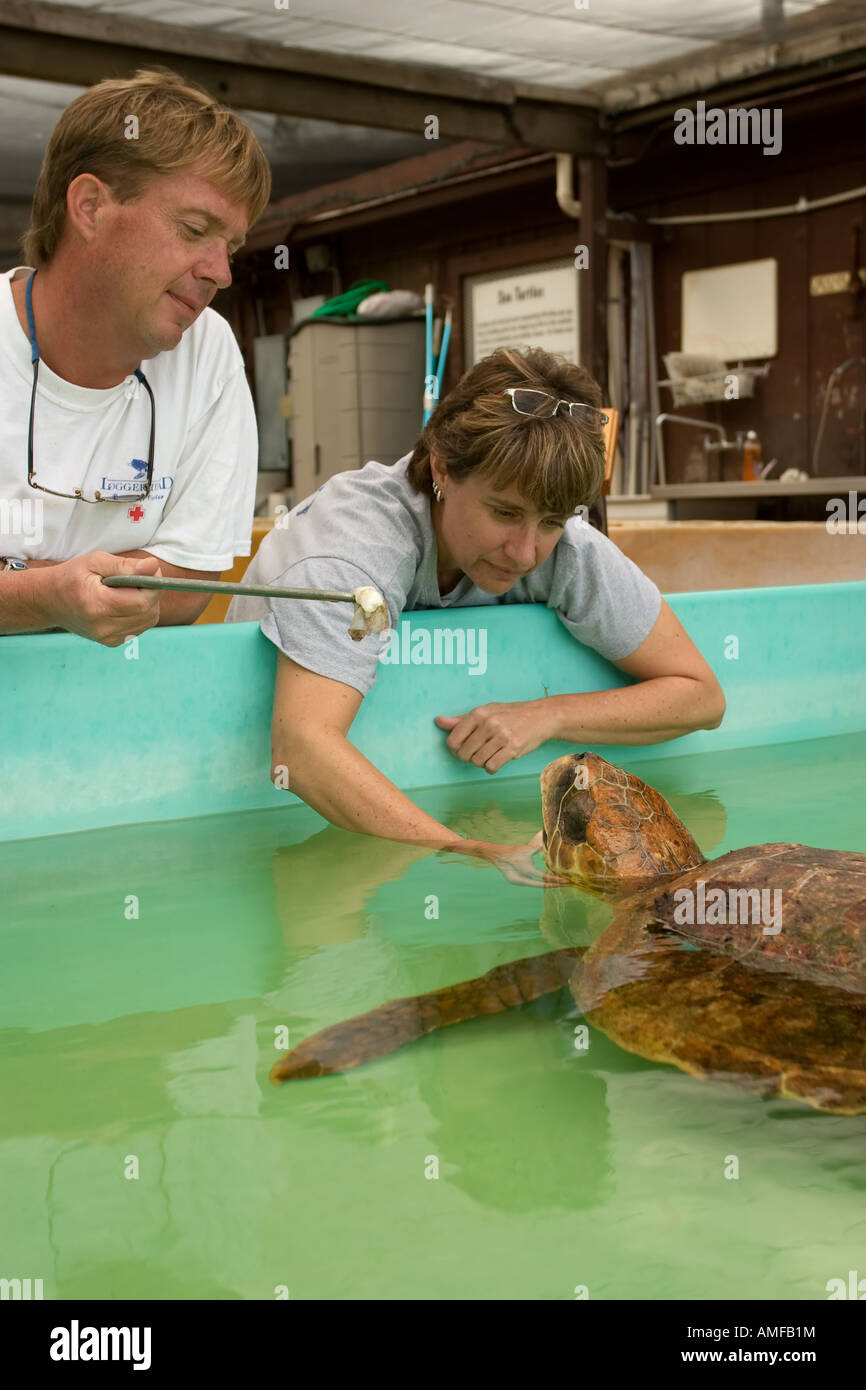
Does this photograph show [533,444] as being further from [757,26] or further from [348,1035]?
[757,26]

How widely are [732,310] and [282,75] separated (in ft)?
9.11

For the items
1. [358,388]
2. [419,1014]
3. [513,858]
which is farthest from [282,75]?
[419,1014]

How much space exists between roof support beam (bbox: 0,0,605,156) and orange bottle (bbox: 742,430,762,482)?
1708mm

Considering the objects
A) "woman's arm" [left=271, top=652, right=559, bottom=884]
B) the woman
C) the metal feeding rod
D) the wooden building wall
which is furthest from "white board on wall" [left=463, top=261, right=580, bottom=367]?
the metal feeding rod

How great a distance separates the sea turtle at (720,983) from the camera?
1197 mm

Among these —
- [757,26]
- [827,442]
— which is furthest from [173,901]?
[827,442]

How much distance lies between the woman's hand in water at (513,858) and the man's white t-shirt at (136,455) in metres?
0.59

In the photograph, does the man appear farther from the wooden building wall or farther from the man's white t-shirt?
the wooden building wall

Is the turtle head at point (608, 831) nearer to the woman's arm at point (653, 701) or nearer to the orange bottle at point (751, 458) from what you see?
the woman's arm at point (653, 701)

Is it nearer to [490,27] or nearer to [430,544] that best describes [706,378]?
[490,27]

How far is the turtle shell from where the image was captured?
1.19m

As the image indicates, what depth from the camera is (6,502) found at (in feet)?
5.95

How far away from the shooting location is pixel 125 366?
1804mm

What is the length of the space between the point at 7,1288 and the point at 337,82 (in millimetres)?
4843
